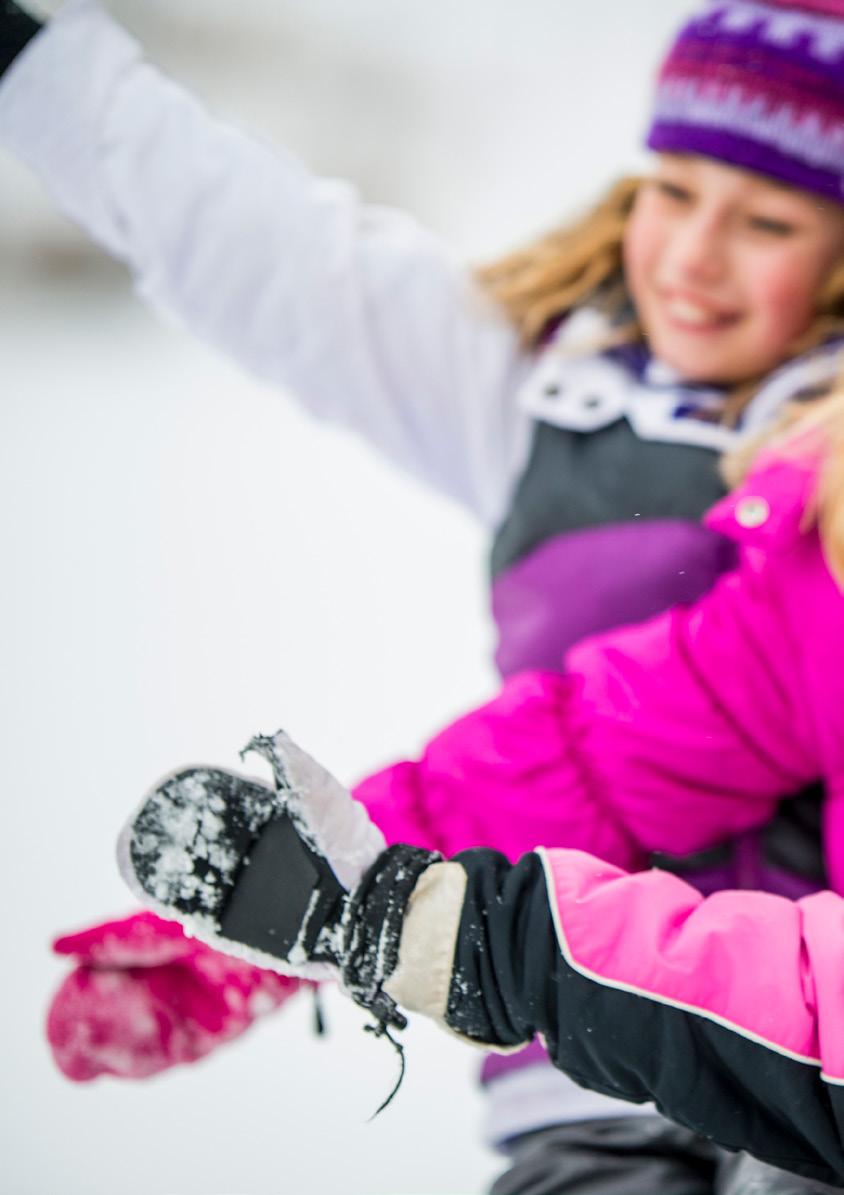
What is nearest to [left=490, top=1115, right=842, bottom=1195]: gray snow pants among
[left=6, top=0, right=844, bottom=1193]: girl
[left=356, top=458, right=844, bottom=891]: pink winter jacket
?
[left=6, top=0, right=844, bottom=1193]: girl

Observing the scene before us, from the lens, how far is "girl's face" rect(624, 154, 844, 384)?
0.88m

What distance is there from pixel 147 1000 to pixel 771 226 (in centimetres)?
61

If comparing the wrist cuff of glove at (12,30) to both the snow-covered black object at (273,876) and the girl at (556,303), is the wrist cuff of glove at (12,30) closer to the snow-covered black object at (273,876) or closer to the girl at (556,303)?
the girl at (556,303)

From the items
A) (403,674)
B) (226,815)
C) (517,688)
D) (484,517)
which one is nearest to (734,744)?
(517,688)

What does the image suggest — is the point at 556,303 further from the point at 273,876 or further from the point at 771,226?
the point at 273,876

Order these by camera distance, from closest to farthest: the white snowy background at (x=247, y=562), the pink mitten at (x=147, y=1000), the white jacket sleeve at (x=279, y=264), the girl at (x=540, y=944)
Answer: the girl at (x=540, y=944), the pink mitten at (x=147, y=1000), the white snowy background at (x=247, y=562), the white jacket sleeve at (x=279, y=264)

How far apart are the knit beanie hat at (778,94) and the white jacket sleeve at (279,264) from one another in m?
0.24

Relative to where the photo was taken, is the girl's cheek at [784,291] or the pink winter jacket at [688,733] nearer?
the pink winter jacket at [688,733]

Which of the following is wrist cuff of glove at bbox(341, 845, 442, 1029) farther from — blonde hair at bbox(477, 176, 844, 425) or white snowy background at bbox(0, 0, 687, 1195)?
blonde hair at bbox(477, 176, 844, 425)

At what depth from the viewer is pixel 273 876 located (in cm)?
58

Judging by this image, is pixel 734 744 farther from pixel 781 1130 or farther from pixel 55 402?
pixel 55 402

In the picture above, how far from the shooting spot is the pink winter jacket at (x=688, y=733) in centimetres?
71

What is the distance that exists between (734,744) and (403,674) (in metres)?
0.51

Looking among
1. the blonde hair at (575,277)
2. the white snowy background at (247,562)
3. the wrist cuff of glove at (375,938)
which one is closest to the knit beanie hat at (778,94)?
the blonde hair at (575,277)
